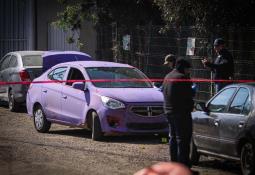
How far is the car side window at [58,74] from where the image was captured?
13829mm

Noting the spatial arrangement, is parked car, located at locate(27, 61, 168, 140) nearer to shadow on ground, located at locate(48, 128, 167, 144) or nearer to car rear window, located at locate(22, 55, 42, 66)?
shadow on ground, located at locate(48, 128, 167, 144)

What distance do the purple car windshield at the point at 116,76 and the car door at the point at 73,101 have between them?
29cm

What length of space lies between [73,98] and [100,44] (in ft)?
39.3

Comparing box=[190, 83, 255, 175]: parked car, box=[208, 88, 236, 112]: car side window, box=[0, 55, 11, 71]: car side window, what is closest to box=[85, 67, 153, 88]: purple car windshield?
box=[190, 83, 255, 175]: parked car

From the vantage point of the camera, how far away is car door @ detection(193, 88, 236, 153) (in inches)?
369

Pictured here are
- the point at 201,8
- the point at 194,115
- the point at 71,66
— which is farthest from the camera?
the point at 201,8

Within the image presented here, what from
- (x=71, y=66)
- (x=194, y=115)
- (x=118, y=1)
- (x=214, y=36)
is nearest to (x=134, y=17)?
(x=118, y=1)

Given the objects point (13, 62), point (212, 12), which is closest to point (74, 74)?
point (212, 12)

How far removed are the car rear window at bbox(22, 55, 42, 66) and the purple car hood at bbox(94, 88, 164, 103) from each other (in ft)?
19.6

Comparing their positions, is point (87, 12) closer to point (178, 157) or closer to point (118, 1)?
point (118, 1)

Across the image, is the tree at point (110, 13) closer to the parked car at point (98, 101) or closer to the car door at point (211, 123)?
the parked car at point (98, 101)

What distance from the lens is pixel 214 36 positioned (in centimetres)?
1688

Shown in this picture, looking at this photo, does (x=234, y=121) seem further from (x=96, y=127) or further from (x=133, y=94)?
(x=96, y=127)

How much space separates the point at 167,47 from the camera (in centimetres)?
1938
